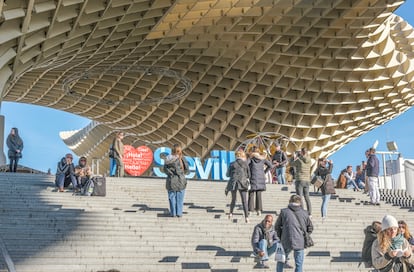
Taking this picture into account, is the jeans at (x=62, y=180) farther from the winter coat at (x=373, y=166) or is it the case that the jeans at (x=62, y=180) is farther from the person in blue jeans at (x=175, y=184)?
the winter coat at (x=373, y=166)

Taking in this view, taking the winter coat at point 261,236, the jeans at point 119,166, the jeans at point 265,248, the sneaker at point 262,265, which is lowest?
the sneaker at point 262,265

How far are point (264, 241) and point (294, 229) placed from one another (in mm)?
1420

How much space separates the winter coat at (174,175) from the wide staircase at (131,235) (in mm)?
757

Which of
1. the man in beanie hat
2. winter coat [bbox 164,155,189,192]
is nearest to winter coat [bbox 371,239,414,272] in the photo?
the man in beanie hat

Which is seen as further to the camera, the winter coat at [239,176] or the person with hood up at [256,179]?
the person with hood up at [256,179]

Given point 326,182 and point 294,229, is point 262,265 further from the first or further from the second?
point 326,182

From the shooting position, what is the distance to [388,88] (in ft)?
132

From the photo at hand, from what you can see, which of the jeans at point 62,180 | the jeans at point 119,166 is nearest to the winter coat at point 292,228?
the jeans at point 62,180

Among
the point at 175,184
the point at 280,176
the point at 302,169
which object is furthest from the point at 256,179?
the point at 280,176

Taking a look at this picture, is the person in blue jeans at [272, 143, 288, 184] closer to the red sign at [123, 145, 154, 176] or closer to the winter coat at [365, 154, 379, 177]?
the winter coat at [365, 154, 379, 177]

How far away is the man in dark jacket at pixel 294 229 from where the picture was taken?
1092cm

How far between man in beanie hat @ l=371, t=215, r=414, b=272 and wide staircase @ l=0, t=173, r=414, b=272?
4738 millimetres

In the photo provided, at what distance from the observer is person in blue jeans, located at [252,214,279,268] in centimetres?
1229

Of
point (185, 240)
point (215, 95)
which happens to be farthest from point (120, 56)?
point (185, 240)
